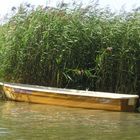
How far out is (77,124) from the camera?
1065 cm

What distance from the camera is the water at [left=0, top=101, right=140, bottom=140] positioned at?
362 inches

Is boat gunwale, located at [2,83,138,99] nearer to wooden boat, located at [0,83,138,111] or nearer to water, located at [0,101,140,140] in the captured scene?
wooden boat, located at [0,83,138,111]

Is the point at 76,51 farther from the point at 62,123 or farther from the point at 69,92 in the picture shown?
the point at 62,123

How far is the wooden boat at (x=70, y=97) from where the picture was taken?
13.2m

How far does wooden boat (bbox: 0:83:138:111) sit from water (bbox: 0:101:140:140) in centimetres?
30

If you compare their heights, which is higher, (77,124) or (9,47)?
(9,47)

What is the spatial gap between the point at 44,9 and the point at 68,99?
3361 mm

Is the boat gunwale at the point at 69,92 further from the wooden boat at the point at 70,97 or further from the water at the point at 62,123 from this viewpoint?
the water at the point at 62,123

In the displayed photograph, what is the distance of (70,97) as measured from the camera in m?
13.7

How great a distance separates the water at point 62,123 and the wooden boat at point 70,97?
0.30 m

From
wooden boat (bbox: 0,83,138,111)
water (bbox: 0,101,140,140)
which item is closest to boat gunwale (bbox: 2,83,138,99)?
wooden boat (bbox: 0,83,138,111)

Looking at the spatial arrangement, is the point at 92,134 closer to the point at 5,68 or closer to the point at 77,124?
the point at 77,124

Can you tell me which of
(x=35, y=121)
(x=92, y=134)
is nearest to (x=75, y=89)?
(x=35, y=121)

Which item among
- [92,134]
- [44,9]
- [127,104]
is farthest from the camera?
[44,9]
